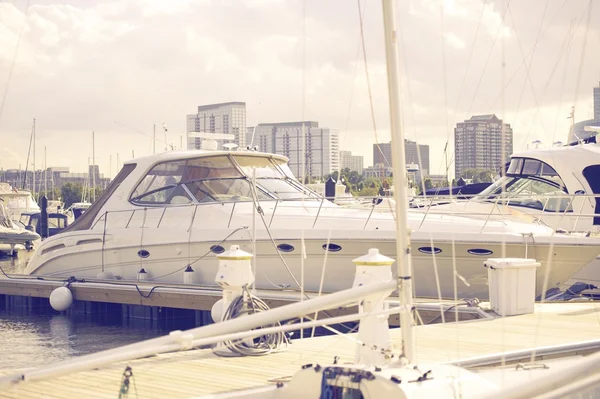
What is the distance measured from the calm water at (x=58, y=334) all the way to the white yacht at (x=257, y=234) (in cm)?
91

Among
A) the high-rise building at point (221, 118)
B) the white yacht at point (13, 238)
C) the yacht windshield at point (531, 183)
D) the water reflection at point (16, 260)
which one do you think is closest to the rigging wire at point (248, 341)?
the yacht windshield at point (531, 183)

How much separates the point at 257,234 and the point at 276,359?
5664 millimetres

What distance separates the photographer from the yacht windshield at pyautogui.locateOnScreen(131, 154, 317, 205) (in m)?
14.0

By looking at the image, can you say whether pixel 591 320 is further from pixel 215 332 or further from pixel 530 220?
pixel 215 332

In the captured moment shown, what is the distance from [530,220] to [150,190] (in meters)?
7.01

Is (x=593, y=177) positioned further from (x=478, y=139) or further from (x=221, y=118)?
(x=221, y=118)

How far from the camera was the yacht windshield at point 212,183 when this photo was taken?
14031 mm

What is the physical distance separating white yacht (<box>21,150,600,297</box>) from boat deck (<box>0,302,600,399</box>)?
6.08 ft

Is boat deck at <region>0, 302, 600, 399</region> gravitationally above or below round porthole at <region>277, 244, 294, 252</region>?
below

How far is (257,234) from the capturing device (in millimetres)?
12711

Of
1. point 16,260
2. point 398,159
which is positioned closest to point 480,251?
point 398,159

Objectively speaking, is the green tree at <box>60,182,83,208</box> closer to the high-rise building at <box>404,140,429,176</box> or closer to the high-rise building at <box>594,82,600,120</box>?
the high-rise building at <box>404,140,429,176</box>

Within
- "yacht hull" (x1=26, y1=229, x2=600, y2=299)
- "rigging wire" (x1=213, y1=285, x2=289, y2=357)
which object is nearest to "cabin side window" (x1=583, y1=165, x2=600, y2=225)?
"yacht hull" (x1=26, y1=229, x2=600, y2=299)

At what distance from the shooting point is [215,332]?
14.1 feet
